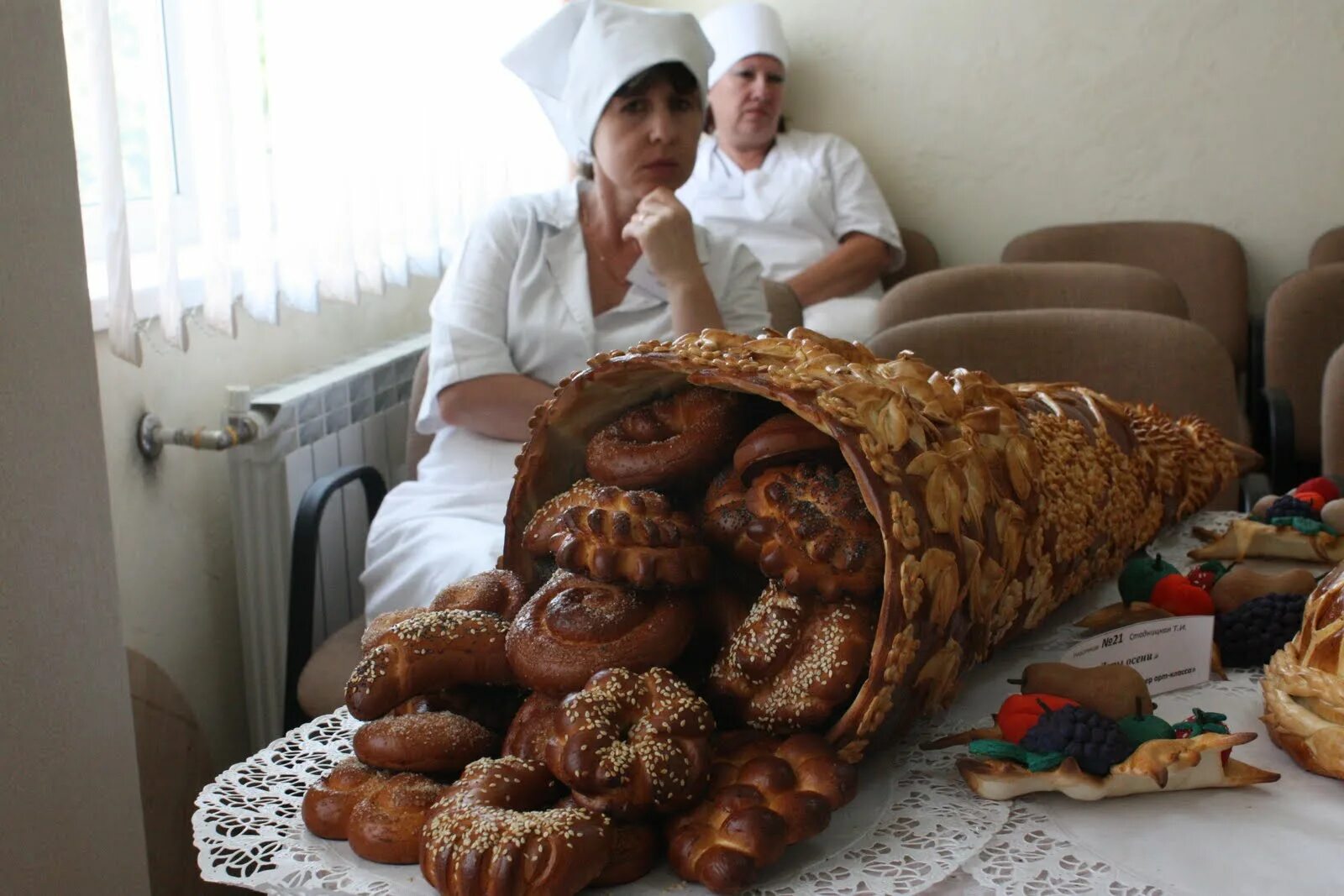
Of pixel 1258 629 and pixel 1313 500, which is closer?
pixel 1258 629

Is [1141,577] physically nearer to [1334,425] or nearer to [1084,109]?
[1334,425]

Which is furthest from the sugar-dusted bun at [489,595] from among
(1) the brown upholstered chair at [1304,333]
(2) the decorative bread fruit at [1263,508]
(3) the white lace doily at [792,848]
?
(1) the brown upholstered chair at [1304,333]

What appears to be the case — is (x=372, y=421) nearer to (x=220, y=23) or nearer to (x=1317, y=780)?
(x=220, y=23)

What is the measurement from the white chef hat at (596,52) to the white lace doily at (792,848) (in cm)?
123

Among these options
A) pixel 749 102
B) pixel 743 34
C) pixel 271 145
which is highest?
pixel 743 34

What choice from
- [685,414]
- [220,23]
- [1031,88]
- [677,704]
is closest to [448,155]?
[220,23]

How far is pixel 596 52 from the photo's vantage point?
177cm

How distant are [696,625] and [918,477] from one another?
0.15 meters

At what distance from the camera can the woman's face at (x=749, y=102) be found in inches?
134

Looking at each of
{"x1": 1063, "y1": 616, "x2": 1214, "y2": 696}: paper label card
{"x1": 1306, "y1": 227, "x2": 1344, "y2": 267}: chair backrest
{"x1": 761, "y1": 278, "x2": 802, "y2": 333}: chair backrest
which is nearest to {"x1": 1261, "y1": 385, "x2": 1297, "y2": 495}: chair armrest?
{"x1": 761, "y1": 278, "x2": 802, "y2": 333}: chair backrest

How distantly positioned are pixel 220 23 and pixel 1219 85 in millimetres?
2555

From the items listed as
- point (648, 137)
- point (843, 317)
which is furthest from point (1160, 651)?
point (843, 317)

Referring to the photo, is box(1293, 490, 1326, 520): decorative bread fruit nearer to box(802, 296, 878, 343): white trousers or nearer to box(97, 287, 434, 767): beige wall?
box(97, 287, 434, 767): beige wall

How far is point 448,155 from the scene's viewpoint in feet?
8.58
